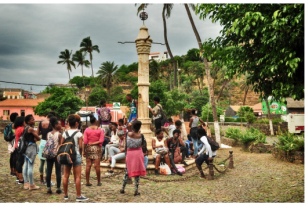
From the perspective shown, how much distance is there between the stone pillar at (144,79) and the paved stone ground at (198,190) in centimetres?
184

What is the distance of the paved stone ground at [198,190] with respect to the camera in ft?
16.8

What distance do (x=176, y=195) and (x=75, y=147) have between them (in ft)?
7.81

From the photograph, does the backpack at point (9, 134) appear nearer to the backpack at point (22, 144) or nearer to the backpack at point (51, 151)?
the backpack at point (22, 144)

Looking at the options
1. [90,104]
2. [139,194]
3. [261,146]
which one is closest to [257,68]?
[139,194]

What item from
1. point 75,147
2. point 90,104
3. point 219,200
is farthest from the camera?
point 90,104

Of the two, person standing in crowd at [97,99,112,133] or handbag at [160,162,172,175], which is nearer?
handbag at [160,162,172,175]

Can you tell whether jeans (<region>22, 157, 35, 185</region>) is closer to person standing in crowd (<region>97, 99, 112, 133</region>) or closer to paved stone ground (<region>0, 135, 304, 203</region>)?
paved stone ground (<region>0, 135, 304, 203</region>)

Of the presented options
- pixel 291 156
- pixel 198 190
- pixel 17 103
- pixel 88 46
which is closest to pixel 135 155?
pixel 198 190

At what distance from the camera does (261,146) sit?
1192 cm

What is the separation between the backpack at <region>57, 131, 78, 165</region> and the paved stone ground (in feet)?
2.72

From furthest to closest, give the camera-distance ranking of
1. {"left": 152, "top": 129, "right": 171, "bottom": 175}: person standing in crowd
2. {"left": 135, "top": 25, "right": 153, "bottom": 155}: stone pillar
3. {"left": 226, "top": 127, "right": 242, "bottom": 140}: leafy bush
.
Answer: {"left": 226, "top": 127, "right": 242, "bottom": 140}: leafy bush → {"left": 135, "top": 25, "right": 153, "bottom": 155}: stone pillar → {"left": 152, "top": 129, "right": 171, "bottom": 175}: person standing in crowd

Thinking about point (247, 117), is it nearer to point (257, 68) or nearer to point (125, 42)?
point (125, 42)

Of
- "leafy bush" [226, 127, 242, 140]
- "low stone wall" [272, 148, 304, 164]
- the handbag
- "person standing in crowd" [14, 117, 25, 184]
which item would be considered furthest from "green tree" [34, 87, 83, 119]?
"person standing in crowd" [14, 117, 25, 184]

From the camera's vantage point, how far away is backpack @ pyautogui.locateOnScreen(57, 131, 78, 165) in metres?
4.62
